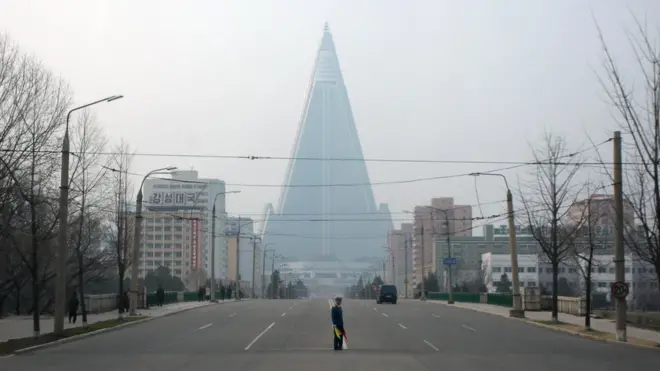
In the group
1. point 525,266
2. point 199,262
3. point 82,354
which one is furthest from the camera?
point 199,262

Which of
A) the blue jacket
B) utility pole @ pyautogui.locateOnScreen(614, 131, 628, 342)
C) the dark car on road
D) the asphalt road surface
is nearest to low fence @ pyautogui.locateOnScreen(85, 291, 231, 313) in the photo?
the asphalt road surface

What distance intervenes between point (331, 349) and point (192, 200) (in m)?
105

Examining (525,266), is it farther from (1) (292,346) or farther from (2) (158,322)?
(1) (292,346)

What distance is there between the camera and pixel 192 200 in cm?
12975

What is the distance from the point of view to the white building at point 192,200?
124 metres

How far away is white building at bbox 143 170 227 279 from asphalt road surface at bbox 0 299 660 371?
66.8 m

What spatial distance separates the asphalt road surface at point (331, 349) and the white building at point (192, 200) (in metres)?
66.8

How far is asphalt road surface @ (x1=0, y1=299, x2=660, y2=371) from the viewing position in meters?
21.4

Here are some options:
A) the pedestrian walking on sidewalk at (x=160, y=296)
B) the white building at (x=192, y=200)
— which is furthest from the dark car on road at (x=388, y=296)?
the white building at (x=192, y=200)

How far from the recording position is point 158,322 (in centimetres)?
4331

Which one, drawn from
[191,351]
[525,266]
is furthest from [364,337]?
[525,266]

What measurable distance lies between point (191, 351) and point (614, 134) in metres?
16.6

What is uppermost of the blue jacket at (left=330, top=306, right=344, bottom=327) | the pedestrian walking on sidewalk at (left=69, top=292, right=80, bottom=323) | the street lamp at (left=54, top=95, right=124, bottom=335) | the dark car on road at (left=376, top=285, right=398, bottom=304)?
the street lamp at (left=54, top=95, right=124, bottom=335)

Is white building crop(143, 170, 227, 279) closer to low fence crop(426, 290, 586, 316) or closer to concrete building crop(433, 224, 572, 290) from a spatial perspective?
concrete building crop(433, 224, 572, 290)
